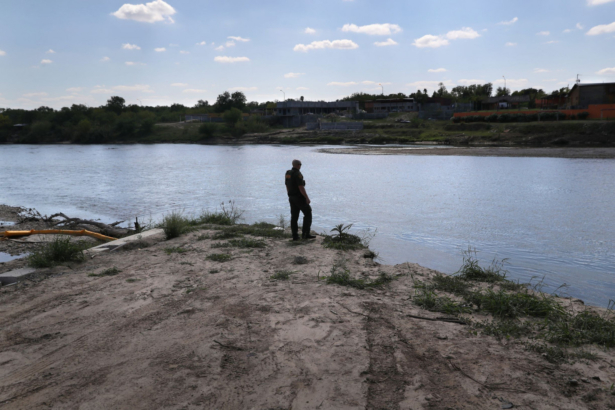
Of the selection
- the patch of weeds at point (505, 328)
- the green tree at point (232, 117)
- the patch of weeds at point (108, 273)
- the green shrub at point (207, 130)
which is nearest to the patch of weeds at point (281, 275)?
the patch of weeds at point (108, 273)

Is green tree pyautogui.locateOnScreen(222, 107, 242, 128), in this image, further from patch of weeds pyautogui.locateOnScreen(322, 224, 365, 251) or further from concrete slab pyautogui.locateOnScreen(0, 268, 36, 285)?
concrete slab pyautogui.locateOnScreen(0, 268, 36, 285)

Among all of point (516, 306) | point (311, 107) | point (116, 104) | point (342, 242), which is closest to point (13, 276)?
point (342, 242)

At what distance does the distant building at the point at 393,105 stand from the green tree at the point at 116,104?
82.1m

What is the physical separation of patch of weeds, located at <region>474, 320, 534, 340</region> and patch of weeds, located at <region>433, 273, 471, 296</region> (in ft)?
3.45

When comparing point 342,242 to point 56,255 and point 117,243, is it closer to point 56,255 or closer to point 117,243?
point 117,243

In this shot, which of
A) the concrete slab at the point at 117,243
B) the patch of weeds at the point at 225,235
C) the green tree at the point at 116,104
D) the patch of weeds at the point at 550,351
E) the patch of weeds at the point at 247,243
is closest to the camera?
the patch of weeds at the point at 550,351

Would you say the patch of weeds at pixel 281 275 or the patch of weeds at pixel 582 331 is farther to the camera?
the patch of weeds at pixel 281 275

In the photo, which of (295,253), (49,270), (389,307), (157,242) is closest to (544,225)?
(295,253)

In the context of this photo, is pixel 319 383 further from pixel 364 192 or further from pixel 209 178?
pixel 209 178

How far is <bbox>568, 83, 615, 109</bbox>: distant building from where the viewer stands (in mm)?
61750

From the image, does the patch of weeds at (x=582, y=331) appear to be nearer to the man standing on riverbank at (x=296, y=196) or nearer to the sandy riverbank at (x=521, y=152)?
the man standing on riverbank at (x=296, y=196)

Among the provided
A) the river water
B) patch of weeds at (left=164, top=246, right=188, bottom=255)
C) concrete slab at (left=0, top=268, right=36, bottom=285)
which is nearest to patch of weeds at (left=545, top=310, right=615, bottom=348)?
the river water

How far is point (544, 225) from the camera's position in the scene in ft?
46.5

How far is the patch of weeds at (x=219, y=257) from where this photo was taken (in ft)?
26.2
